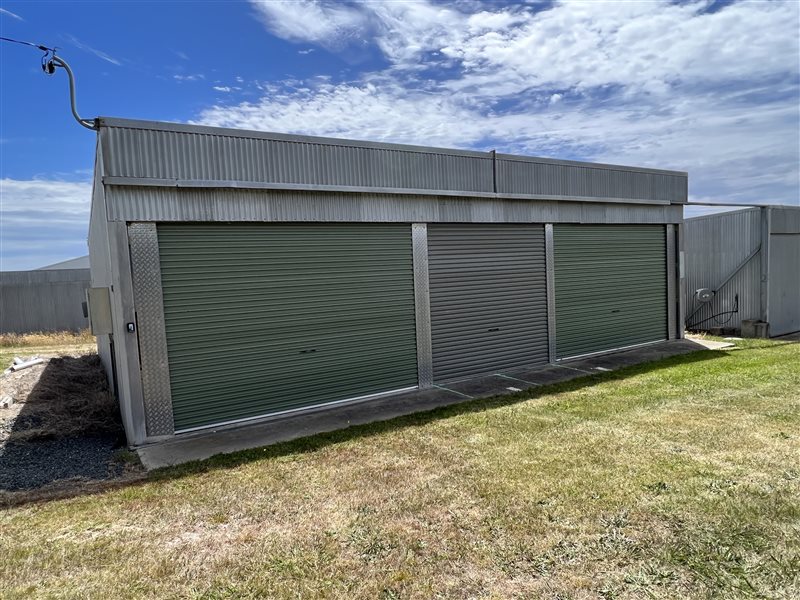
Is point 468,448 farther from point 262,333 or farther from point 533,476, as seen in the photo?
point 262,333

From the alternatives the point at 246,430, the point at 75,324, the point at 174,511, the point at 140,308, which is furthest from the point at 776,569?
the point at 75,324

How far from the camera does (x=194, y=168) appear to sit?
6801 millimetres

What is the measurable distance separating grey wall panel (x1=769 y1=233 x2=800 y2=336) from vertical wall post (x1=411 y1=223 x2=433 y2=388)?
11545 mm

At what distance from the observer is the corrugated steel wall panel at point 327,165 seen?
648 cm

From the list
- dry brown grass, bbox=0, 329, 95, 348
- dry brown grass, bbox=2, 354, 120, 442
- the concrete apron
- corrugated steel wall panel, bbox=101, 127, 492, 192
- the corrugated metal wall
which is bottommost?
dry brown grass, bbox=0, 329, 95, 348

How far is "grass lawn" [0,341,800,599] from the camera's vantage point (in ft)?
11.0

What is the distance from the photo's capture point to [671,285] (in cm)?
1295

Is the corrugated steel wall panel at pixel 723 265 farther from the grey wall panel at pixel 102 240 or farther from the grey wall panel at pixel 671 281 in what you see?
the grey wall panel at pixel 102 240

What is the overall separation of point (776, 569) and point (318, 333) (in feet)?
20.0

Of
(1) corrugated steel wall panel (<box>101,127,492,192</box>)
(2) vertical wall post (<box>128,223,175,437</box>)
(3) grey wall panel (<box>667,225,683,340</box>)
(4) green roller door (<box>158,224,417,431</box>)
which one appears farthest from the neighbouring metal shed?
(2) vertical wall post (<box>128,223,175,437</box>)

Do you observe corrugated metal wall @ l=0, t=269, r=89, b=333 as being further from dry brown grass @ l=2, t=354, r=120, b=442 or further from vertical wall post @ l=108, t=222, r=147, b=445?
vertical wall post @ l=108, t=222, r=147, b=445

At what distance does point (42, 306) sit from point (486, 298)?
21.4 m

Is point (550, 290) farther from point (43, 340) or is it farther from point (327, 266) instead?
point (43, 340)

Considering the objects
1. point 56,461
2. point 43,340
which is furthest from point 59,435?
point 43,340
